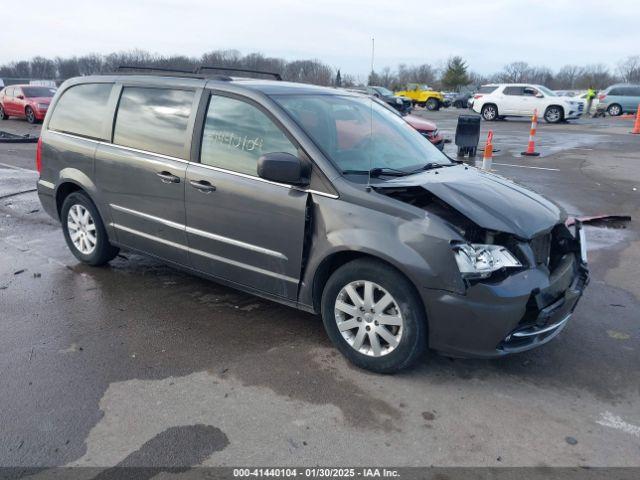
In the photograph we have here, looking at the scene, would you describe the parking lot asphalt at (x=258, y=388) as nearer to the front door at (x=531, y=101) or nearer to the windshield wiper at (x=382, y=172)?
the windshield wiper at (x=382, y=172)

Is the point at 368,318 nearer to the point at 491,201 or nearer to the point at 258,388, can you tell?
the point at 258,388

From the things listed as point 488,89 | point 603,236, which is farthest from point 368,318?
point 488,89

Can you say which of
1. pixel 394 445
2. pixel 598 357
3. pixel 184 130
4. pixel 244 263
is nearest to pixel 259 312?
pixel 244 263

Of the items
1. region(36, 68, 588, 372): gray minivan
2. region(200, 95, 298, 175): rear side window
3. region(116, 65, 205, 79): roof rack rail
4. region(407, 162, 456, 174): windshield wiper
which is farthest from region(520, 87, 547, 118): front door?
region(200, 95, 298, 175): rear side window

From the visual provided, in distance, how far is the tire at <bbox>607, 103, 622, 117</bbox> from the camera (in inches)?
1323

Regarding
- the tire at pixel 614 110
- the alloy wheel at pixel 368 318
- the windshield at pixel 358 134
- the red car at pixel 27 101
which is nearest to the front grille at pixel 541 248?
the alloy wheel at pixel 368 318

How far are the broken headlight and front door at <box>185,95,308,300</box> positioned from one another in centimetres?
107

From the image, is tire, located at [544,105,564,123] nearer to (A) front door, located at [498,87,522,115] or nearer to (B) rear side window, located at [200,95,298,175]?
(A) front door, located at [498,87,522,115]

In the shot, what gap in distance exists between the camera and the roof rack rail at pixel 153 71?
4805 millimetres

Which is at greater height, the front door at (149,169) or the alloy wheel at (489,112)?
the alloy wheel at (489,112)

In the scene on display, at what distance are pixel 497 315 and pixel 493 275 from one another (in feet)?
0.76

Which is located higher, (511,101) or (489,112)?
(511,101)

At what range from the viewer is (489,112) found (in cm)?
2850

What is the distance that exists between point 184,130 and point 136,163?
1.93 ft
